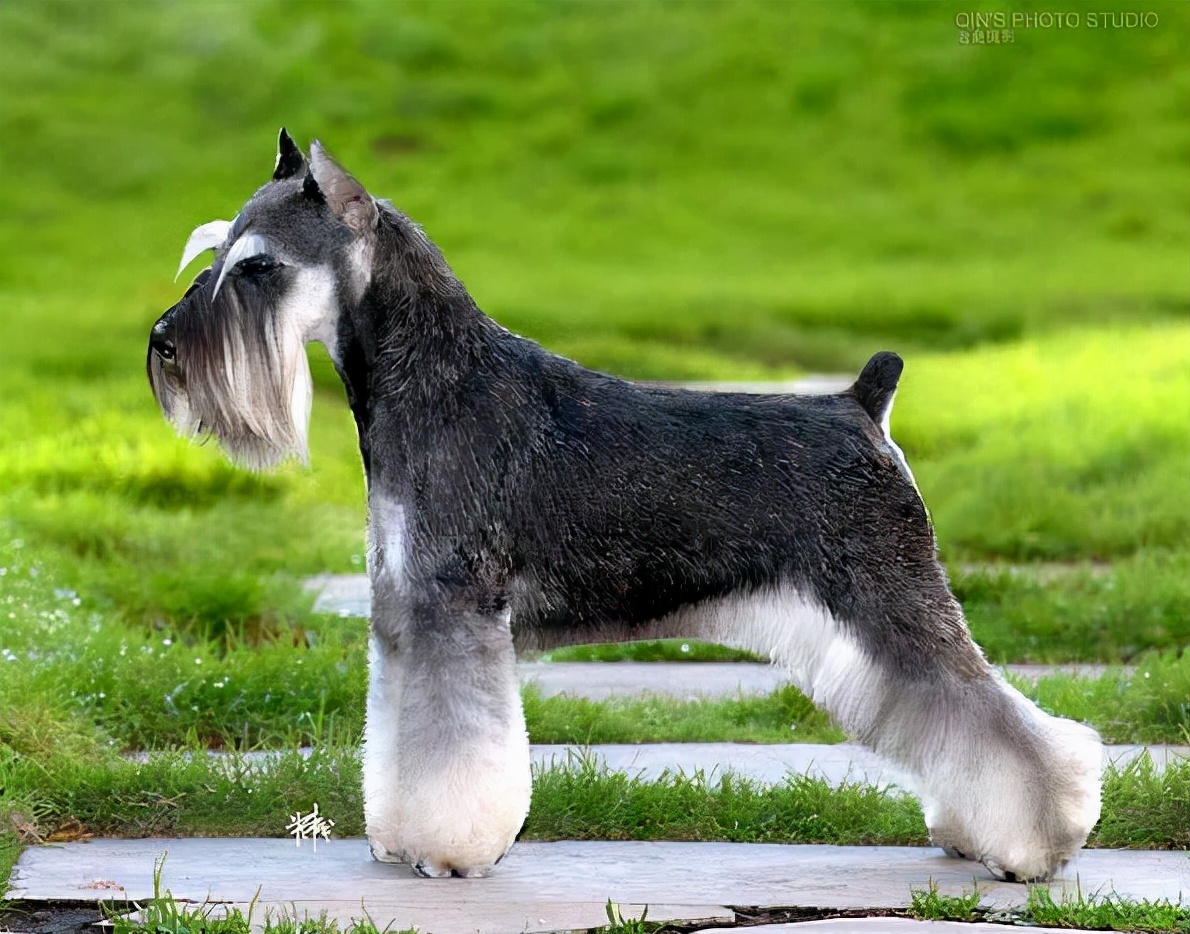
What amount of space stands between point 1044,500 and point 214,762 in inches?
209

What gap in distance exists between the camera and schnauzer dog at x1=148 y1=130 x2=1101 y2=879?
3863mm

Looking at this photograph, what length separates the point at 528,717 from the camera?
5395 mm

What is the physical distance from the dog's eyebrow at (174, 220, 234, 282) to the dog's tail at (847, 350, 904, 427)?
164 centimetres

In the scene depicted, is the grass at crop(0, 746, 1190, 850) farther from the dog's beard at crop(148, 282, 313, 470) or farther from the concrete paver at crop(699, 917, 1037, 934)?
the dog's beard at crop(148, 282, 313, 470)

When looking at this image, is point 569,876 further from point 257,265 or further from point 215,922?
point 257,265

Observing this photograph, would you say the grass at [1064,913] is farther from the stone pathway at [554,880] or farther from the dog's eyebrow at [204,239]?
the dog's eyebrow at [204,239]

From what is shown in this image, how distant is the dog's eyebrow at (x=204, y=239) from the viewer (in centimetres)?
404

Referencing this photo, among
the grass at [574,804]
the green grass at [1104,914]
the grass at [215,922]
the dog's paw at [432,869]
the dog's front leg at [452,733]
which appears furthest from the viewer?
the grass at [574,804]

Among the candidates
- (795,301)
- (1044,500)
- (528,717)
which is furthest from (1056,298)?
(528,717)

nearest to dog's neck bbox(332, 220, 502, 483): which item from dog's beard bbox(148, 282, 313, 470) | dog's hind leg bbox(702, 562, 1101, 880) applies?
dog's beard bbox(148, 282, 313, 470)

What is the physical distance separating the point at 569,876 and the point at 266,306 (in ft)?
5.28

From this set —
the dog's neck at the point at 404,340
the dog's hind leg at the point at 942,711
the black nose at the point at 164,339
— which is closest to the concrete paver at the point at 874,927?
the dog's hind leg at the point at 942,711

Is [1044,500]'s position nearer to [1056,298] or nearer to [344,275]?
[1056,298]

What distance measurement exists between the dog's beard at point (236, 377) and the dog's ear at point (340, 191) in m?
0.30
